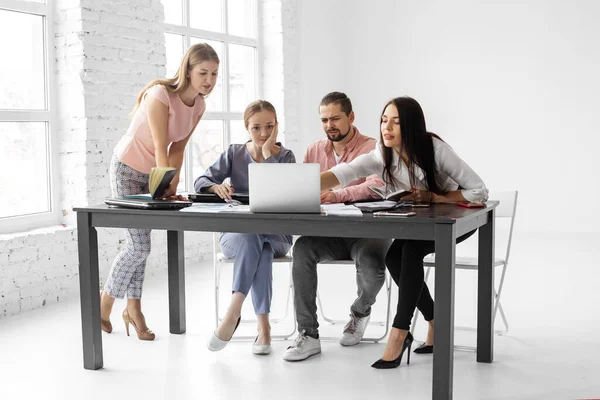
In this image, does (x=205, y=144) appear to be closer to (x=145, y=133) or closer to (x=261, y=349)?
(x=145, y=133)

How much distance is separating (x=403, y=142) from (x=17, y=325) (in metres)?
2.39

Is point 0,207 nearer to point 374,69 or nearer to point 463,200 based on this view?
point 463,200

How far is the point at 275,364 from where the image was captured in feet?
11.1

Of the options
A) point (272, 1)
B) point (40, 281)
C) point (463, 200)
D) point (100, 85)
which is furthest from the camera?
point (272, 1)

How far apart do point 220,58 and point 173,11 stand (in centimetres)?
71

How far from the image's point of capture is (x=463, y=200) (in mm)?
3316

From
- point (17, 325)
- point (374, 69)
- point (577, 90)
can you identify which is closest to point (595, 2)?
point (577, 90)

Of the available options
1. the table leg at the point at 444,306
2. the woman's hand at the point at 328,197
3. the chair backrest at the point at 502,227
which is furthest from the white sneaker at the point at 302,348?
the chair backrest at the point at 502,227

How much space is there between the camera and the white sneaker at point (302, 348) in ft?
11.2

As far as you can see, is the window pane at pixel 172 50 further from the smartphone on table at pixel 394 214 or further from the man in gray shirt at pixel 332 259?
the smartphone on table at pixel 394 214

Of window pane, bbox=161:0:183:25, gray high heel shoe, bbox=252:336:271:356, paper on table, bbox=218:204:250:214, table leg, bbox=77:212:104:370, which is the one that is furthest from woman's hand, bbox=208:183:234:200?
window pane, bbox=161:0:183:25

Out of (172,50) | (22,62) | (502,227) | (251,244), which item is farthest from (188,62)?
→ (502,227)

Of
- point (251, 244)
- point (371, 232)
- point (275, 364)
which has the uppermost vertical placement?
point (371, 232)

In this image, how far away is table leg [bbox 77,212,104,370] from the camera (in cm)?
331
